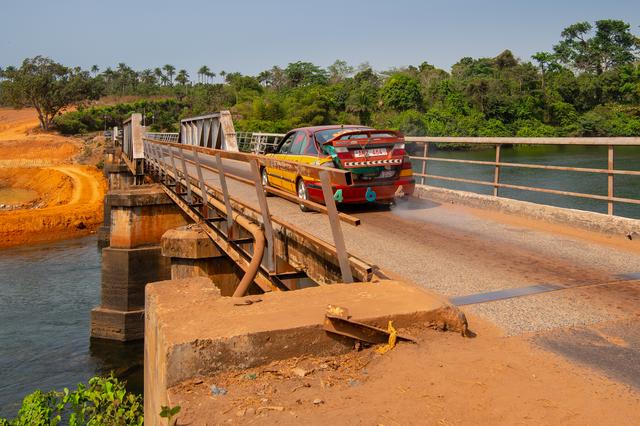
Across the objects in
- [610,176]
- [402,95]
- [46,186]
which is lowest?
[46,186]

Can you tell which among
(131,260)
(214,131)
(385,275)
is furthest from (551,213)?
(214,131)

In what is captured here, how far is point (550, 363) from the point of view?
397 centimetres

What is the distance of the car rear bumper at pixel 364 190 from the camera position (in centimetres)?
1048

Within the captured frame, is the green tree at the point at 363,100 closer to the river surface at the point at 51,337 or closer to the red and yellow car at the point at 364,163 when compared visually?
the river surface at the point at 51,337

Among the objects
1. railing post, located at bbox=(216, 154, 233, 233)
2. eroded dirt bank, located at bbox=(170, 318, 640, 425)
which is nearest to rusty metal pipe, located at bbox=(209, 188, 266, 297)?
railing post, located at bbox=(216, 154, 233, 233)

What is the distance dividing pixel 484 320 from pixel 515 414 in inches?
64.0

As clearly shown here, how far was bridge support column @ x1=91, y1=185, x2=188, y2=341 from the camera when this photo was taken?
51.6 ft

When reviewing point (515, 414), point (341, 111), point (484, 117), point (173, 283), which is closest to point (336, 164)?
point (173, 283)

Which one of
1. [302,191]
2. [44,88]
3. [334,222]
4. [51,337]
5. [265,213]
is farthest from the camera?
[44,88]

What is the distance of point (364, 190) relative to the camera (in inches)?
416

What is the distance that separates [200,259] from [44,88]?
7256 centimetres

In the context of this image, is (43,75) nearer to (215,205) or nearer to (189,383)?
(215,205)

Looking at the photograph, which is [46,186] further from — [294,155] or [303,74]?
[303,74]

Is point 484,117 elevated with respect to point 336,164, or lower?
elevated
